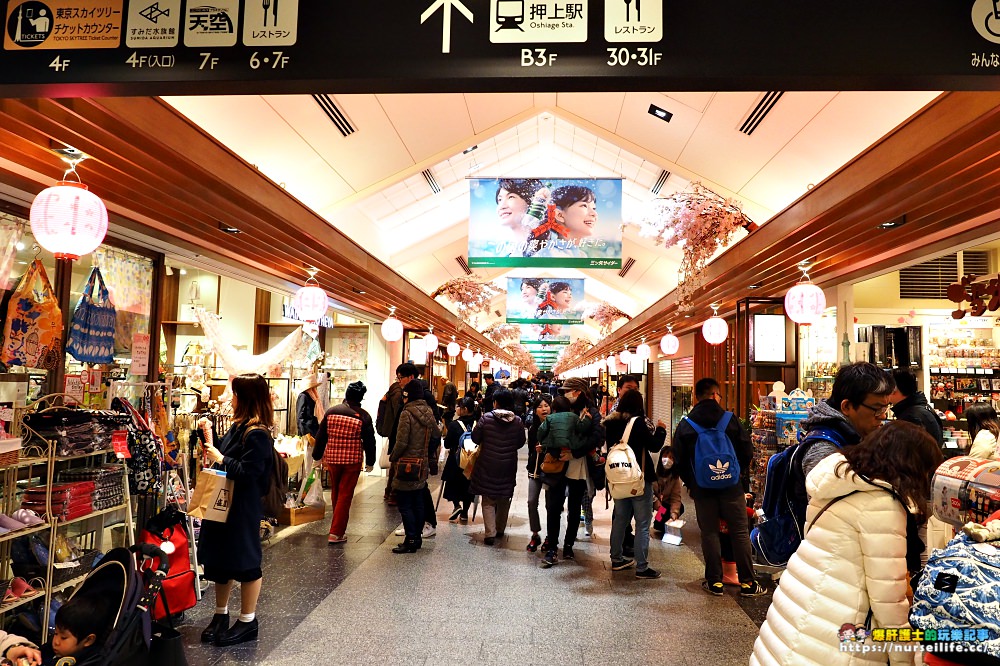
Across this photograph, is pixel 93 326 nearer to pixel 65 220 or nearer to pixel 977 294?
pixel 65 220

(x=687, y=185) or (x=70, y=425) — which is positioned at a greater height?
(x=687, y=185)

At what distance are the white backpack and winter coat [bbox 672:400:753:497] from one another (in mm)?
385

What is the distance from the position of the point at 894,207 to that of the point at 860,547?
3.27 metres

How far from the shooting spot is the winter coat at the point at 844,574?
1.94 metres

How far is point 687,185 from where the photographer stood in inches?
299

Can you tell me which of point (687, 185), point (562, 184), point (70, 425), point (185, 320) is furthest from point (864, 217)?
point (185, 320)

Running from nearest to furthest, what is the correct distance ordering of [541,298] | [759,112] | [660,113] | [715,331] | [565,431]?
[759,112]
[565,431]
[660,113]
[715,331]
[541,298]

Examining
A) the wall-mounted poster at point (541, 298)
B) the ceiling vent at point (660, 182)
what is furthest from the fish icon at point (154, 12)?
the wall-mounted poster at point (541, 298)

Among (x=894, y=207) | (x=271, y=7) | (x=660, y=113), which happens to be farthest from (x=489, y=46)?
(x=660, y=113)

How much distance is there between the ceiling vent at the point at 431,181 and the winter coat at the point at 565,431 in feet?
13.2

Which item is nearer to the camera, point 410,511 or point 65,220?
point 65,220

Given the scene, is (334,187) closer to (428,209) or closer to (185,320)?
(428,209)

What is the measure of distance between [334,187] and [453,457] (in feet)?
11.1

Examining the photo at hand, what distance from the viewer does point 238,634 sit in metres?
3.67
